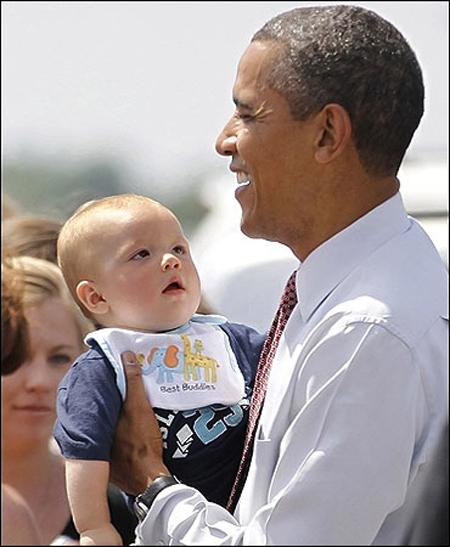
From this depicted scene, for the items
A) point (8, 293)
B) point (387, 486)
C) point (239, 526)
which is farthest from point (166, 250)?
point (8, 293)

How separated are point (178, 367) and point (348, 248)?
0.55m

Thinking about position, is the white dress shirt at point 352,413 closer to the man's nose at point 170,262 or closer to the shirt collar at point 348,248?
the shirt collar at point 348,248

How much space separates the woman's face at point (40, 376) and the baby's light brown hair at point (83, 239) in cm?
152

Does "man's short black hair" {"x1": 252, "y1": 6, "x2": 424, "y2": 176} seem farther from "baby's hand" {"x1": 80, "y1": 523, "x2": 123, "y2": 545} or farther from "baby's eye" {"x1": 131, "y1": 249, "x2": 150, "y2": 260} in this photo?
"baby's hand" {"x1": 80, "y1": 523, "x2": 123, "y2": 545}

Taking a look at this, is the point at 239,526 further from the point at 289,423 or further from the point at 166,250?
the point at 166,250

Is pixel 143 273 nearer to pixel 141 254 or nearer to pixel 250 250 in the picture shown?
pixel 141 254

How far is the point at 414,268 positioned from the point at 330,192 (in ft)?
0.71

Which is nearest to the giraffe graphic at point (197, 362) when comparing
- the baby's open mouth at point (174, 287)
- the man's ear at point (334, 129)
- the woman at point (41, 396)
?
the baby's open mouth at point (174, 287)

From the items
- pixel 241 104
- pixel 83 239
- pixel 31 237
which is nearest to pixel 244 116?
pixel 241 104

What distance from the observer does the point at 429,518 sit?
8.09 ft

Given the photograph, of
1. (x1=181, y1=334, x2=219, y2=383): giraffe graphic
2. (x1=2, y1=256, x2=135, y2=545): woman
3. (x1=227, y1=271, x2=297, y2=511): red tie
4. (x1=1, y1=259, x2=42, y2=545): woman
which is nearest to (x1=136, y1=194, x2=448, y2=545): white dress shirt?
(x1=227, y1=271, x2=297, y2=511): red tie

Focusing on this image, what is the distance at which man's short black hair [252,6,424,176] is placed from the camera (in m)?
2.95

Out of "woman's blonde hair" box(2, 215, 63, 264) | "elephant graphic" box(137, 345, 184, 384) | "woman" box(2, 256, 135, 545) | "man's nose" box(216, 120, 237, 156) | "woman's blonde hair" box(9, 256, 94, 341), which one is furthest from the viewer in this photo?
"woman's blonde hair" box(2, 215, 63, 264)

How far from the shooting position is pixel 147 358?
3334 millimetres
